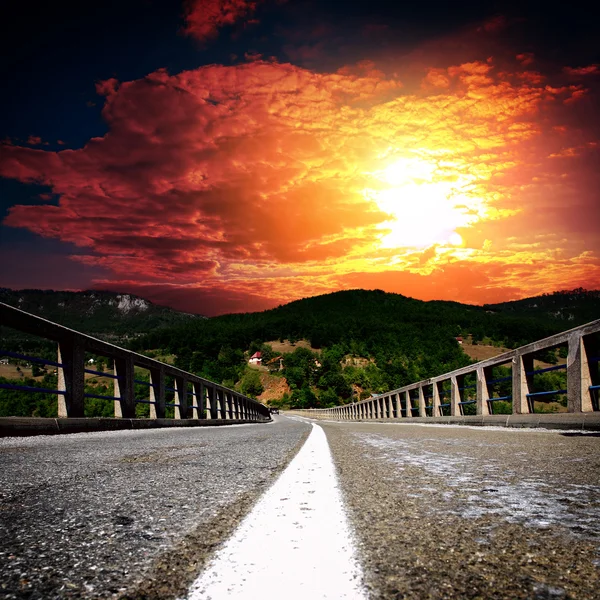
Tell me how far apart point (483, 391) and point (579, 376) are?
11.4 feet

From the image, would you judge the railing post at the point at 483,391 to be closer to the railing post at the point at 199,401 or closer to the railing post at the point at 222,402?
the railing post at the point at 199,401

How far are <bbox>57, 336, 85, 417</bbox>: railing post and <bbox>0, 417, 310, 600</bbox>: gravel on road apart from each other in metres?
3.78

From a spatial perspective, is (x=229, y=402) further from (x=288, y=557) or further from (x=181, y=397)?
(x=288, y=557)

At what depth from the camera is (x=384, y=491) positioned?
2.08 metres

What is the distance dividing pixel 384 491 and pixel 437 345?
18060cm

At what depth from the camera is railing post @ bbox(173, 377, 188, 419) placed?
1164cm

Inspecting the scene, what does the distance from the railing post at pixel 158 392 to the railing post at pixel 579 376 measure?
8088mm

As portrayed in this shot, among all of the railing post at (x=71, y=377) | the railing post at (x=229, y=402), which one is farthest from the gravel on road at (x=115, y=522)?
the railing post at (x=229, y=402)

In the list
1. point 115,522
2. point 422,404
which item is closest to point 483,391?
point 422,404

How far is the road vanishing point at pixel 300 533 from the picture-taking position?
99cm

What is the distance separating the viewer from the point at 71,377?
6.61m

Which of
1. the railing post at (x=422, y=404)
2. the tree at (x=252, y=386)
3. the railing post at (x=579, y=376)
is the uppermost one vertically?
the railing post at (x=579, y=376)

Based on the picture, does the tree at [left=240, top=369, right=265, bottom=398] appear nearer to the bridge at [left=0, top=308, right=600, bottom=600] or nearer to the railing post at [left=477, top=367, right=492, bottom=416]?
the railing post at [left=477, top=367, right=492, bottom=416]

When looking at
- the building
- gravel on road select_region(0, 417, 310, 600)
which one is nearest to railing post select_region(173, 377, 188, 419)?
gravel on road select_region(0, 417, 310, 600)
